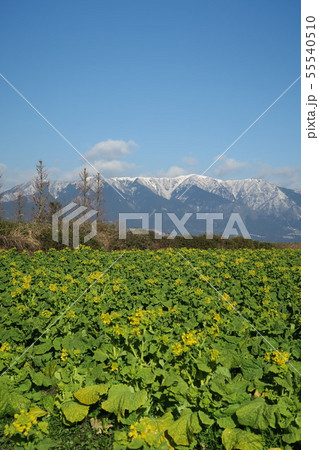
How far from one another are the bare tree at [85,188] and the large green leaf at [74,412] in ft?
124

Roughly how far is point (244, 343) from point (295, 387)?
137cm

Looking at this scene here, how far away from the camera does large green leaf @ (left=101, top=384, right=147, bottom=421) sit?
3.57 m

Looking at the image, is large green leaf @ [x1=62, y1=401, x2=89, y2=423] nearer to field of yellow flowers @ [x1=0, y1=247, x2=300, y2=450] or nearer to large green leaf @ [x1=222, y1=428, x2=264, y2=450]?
field of yellow flowers @ [x1=0, y1=247, x2=300, y2=450]

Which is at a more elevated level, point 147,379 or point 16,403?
point 147,379

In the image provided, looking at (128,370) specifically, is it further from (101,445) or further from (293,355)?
(293,355)

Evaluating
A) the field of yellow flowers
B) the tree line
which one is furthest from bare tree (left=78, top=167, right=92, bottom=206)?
the field of yellow flowers

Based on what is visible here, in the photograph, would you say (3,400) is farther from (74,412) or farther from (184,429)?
(184,429)

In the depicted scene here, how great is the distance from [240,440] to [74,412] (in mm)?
1665

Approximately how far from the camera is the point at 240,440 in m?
3.21

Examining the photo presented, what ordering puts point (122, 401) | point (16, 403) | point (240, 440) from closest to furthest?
point (240, 440) → point (122, 401) → point (16, 403)

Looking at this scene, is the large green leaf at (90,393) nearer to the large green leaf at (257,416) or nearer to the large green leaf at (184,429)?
the large green leaf at (184,429)

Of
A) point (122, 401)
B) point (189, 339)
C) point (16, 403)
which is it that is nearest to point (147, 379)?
point (122, 401)

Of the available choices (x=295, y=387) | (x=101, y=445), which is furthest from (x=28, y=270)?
(x=295, y=387)

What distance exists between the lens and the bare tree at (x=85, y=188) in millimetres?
41406
